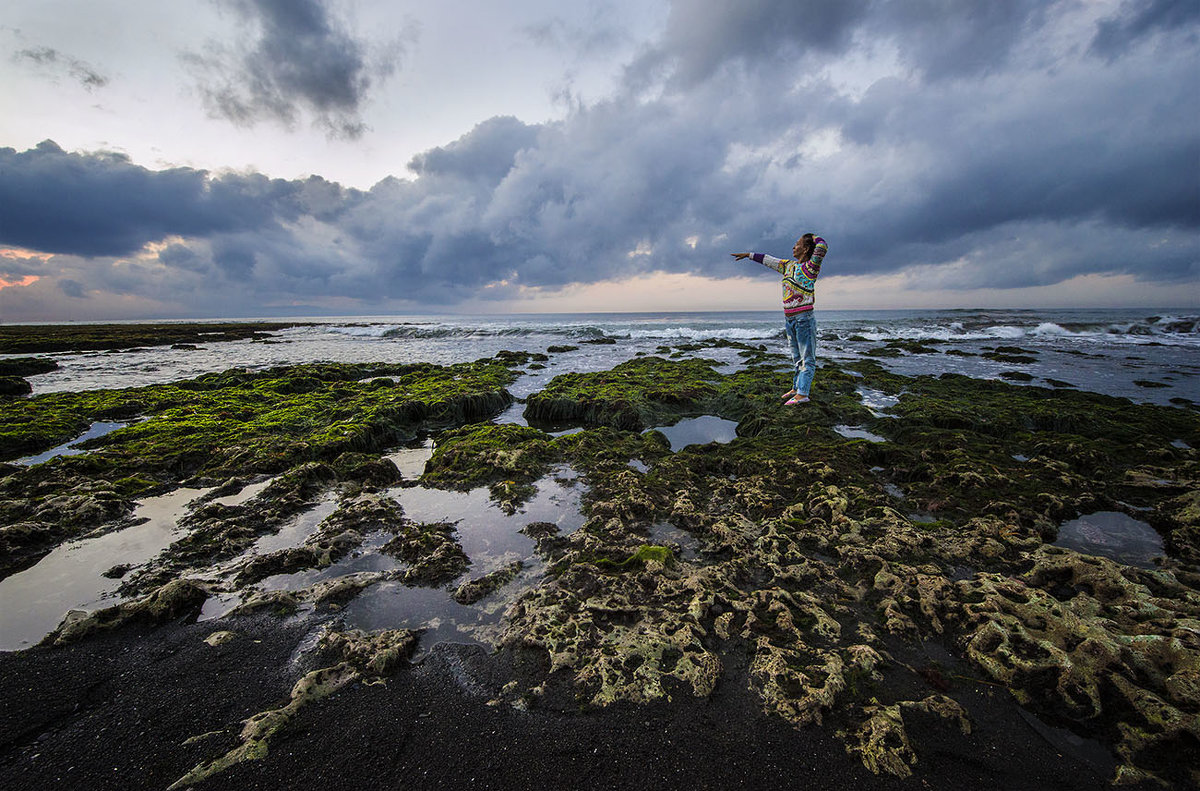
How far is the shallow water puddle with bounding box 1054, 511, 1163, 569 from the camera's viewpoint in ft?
15.3

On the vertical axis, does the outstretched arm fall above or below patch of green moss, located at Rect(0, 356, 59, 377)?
above

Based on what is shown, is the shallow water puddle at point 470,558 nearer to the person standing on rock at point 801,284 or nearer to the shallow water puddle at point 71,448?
the person standing on rock at point 801,284

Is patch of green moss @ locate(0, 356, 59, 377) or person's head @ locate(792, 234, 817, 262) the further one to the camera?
patch of green moss @ locate(0, 356, 59, 377)

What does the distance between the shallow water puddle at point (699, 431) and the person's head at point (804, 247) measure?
434cm

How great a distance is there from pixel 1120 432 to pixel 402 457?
15.2 m

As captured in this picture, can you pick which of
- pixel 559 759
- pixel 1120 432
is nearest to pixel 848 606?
pixel 559 759

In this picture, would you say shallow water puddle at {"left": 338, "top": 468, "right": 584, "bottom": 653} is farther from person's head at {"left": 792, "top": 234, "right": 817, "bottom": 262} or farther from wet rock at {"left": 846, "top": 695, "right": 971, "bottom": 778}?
person's head at {"left": 792, "top": 234, "right": 817, "bottom": 262}

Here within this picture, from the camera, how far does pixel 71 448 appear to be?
9.29 metres

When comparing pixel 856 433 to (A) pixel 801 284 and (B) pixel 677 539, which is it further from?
(B) pixel 677 539

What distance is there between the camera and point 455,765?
8.63ft

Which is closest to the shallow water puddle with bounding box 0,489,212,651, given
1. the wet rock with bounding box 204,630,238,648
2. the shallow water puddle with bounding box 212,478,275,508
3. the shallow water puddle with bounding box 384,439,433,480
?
the shallow water puddle with bounding box 212,478,275,508

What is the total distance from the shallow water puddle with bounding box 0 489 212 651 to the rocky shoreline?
0.24m

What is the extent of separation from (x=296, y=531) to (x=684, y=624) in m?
5.18

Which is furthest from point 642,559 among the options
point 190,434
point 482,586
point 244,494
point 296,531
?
point 190,434
